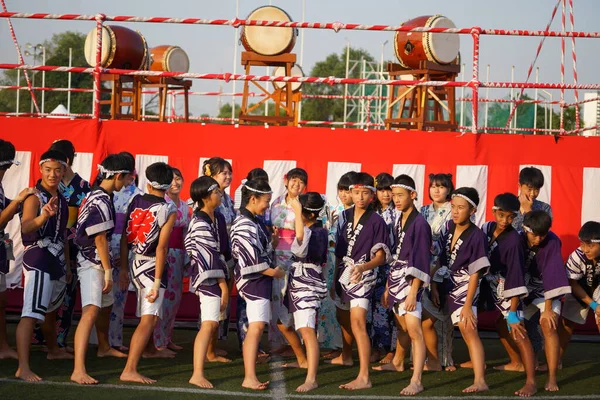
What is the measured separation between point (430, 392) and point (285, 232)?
1822 mm

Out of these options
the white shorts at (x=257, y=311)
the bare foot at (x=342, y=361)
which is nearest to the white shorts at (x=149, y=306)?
the white shorts at (x=257, y=311)

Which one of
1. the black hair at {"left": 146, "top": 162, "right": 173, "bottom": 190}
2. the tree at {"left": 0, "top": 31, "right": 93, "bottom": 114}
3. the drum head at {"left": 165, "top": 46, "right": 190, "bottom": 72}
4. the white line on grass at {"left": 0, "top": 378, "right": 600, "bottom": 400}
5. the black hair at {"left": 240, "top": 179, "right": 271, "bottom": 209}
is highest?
the tree at {"left": 0, "top": 31, "right": 93, "bottom": 114}

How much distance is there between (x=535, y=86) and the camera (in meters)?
7.93

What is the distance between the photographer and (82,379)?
559 cm

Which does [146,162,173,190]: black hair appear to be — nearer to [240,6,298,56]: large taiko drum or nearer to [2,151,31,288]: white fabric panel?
[2,151,31,288]: white fabric panel

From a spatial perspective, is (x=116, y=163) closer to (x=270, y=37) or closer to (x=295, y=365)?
(x=295, y=365)

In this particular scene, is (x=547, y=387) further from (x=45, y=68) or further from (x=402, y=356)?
(x=45, y=68)

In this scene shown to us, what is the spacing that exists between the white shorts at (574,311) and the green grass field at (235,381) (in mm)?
430

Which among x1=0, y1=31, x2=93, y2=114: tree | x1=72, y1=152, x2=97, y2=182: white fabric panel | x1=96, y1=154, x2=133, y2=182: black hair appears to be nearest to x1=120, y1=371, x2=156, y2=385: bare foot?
x1=96, y1=154, x2=133, y2=182: black hair

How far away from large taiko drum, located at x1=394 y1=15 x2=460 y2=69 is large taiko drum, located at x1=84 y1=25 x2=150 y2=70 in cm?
329

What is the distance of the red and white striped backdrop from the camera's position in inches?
323

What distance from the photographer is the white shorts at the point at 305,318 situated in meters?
5.89

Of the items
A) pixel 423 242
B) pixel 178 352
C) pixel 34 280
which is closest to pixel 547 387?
pixel 423 242

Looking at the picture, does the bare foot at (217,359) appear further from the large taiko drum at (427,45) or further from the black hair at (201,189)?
the large taiko drum at (427,45)
